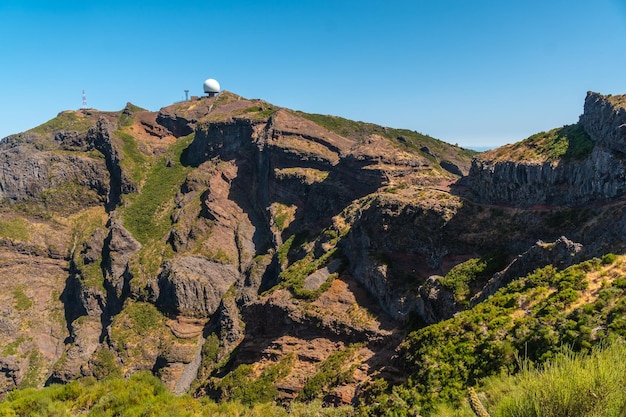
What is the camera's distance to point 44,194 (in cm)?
12119

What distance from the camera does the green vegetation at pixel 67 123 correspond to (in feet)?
499

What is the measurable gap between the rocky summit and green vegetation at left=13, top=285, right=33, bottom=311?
0.33m

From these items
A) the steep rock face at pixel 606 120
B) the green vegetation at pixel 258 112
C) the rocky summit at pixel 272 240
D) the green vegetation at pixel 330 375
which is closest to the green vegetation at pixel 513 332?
the rocky summit at pixel 272 240

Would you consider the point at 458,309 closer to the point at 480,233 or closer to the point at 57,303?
the point at 480,233

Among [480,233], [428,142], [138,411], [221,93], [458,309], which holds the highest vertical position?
[221,93]

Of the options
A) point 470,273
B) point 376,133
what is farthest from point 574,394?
point 376,133

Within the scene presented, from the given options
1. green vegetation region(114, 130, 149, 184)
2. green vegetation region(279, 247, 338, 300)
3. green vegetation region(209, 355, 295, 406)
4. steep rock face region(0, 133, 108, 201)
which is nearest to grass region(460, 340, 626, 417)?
green vegetation region(209, 355, 295, 406)

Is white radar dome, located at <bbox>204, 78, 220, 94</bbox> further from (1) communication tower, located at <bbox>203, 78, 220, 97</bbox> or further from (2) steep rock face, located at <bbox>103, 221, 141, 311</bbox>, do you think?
(2) steep rock face, located at <bbox>103, 221, 141, 311</bbox>

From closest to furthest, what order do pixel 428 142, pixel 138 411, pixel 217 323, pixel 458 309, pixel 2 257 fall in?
1. pixel 138 411
2. pixel 458 309
3. pixel 217 323
4. pixel 2 257
5. pixel 428 142

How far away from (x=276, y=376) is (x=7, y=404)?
2878 centimetres

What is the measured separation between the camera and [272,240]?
329 feet

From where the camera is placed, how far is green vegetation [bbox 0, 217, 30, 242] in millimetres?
111250

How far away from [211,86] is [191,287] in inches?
3977

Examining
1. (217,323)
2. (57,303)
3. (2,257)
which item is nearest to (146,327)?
(217,323)
